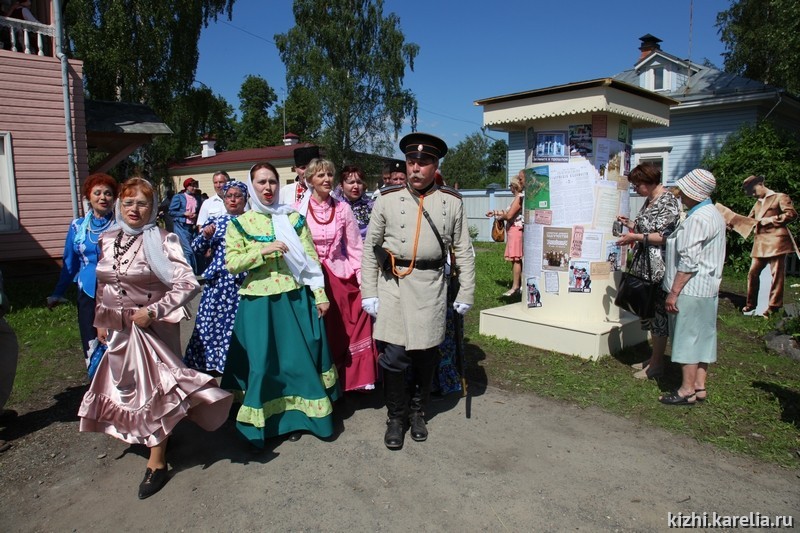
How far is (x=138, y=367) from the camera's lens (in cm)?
331

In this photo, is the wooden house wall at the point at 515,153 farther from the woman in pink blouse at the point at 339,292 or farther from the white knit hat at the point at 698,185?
the woman in pink blouse at the point at 339,292

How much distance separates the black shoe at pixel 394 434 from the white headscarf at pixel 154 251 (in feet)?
5.67

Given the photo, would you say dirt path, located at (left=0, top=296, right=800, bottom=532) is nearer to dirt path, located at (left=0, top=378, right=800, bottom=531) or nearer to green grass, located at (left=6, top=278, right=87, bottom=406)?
dirt path, located at (left=0, top=378, right=800, bottom=531)

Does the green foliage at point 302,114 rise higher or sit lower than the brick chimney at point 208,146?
higher

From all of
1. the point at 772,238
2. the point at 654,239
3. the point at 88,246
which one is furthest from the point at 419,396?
the point at 772,238

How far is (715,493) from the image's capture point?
10.5 ft

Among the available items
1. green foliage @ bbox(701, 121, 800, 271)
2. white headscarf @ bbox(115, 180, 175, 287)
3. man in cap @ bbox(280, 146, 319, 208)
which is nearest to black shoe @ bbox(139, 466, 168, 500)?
white headscarf @ bbox(115, 180, 175, 287)

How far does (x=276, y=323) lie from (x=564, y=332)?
319 cm

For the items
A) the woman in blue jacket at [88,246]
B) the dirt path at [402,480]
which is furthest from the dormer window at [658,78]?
the woman in blue jacket at [88,246]

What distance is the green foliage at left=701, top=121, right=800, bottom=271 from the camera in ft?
37.0

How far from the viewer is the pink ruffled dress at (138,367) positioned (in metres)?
3.31

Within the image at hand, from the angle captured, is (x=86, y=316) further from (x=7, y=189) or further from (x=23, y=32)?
(x=23, y=32)

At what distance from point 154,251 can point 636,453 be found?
3.32 meters

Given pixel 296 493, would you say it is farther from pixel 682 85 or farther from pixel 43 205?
pixel 682 85
